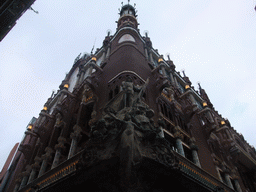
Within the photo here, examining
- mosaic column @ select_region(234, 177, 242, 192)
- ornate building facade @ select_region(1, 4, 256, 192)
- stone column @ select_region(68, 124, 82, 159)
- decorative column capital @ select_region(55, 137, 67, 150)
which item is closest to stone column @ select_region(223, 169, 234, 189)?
ornate building facade @ select_region(1, 4, 256, 192)

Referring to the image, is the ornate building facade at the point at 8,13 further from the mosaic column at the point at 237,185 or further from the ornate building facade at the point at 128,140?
the mosaic column at the point at 237,185

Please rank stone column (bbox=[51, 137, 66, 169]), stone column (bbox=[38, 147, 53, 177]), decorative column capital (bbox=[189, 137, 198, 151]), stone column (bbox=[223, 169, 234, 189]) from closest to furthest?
1. stone column (bbox=[51, 137, 66, 169])
2. stone column (bbox=[38, 147, 53, 177])
3. decorative column capital (bbox=[189, 137, 198, 151])
4. stone column (bbox=[223, 169, 234, 189])

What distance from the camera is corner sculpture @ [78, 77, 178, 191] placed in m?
9.26

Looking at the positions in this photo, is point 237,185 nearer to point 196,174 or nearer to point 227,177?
point 227,177

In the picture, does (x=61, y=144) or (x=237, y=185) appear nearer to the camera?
(x=61, y=144)

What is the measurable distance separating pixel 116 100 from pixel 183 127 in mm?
9214

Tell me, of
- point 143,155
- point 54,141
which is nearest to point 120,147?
point 143,155

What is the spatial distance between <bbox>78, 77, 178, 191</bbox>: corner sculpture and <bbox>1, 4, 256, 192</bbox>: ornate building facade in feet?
0.14

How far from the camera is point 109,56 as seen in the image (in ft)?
77.1

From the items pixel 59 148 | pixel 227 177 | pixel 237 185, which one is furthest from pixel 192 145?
pixel 59 148

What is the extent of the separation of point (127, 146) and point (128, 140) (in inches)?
12.4

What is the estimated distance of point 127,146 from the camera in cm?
938

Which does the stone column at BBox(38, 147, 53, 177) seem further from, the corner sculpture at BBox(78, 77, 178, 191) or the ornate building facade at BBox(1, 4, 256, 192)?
the corner sculpture at BBox(78, 77, 178, 191)

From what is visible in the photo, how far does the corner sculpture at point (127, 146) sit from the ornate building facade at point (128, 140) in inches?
1.7
